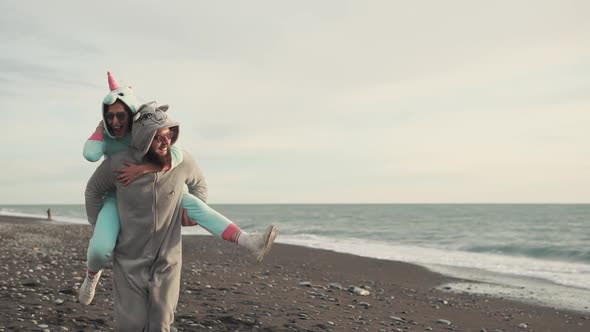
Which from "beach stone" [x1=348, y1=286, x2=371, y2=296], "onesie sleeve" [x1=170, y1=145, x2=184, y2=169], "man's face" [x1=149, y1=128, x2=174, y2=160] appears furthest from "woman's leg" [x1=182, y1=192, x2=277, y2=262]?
"beach stone" [x1=348, y1=286, x2=371, y2=296]

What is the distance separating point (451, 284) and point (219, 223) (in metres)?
11.6

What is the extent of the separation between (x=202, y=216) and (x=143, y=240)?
505mm

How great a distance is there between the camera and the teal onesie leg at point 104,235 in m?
3.80

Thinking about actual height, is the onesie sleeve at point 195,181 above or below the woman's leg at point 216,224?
above

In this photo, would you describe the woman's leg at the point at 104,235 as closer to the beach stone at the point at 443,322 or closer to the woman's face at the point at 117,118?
the woman's face at the point at 117,118

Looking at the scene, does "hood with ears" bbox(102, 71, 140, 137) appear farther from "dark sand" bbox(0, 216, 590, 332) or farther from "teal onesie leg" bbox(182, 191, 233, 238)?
"dark sand" bbox(0, 216, 590, 332)

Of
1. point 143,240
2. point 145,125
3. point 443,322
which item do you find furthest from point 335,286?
point 145,125

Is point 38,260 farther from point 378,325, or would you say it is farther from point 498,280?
point 498,280

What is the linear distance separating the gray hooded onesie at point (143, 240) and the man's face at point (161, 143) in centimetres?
7

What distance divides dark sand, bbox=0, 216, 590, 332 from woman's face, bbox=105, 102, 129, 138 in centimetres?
345

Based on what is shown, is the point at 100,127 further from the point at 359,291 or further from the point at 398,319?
the point at 359,291

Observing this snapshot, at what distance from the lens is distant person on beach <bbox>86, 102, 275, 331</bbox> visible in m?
3.84

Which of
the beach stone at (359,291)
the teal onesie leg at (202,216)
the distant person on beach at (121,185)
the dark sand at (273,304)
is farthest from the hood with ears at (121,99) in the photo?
the beach stone at (359,291)

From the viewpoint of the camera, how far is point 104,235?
3824 mm
